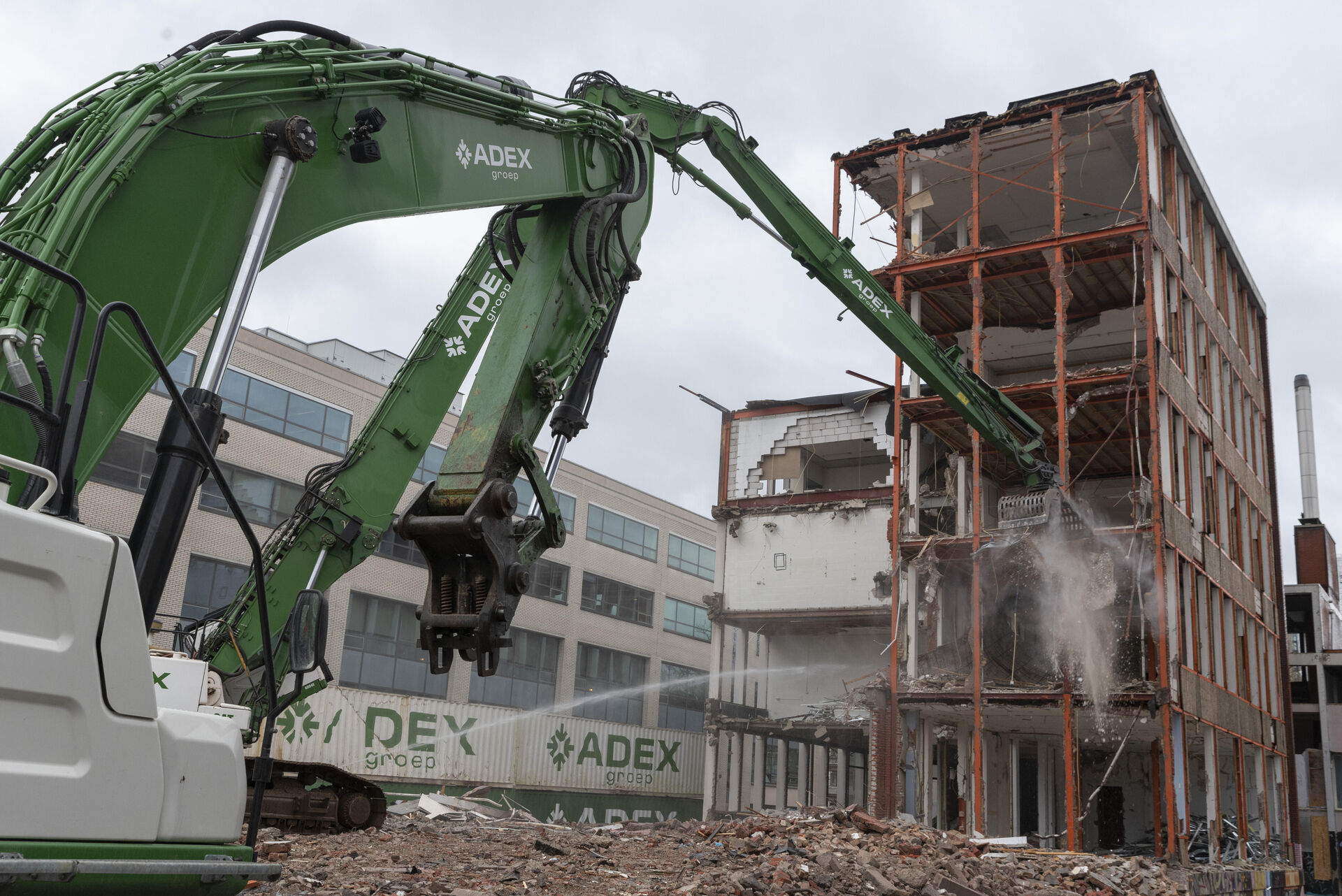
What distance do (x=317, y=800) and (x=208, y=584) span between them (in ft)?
57.4

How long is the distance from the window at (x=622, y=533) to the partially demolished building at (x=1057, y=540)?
43.5 feet

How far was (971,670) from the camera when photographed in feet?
82.9

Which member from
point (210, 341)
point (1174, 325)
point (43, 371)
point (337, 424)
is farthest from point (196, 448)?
point (337, 424)

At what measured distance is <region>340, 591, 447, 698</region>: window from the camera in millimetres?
36969

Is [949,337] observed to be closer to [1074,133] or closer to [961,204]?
[961,204]

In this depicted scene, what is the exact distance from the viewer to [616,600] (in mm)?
49969

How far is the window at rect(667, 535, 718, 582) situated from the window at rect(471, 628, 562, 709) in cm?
899

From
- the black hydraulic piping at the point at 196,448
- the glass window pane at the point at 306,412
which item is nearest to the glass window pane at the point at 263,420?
the glass window pane at the point at 306,412

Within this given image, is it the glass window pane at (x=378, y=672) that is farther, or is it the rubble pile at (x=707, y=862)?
the glass window pane at (x=378, y=672)

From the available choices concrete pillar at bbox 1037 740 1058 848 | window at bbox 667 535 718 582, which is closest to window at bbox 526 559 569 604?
window at bbox 667 535 718 582

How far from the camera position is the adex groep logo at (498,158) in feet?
24.5

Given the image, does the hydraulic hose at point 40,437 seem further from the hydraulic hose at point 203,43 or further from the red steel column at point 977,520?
the red steel column at point 977,520

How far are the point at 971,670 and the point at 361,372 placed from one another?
25.1 m

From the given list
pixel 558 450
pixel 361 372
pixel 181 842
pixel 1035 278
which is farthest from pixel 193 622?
pixel 361 372
